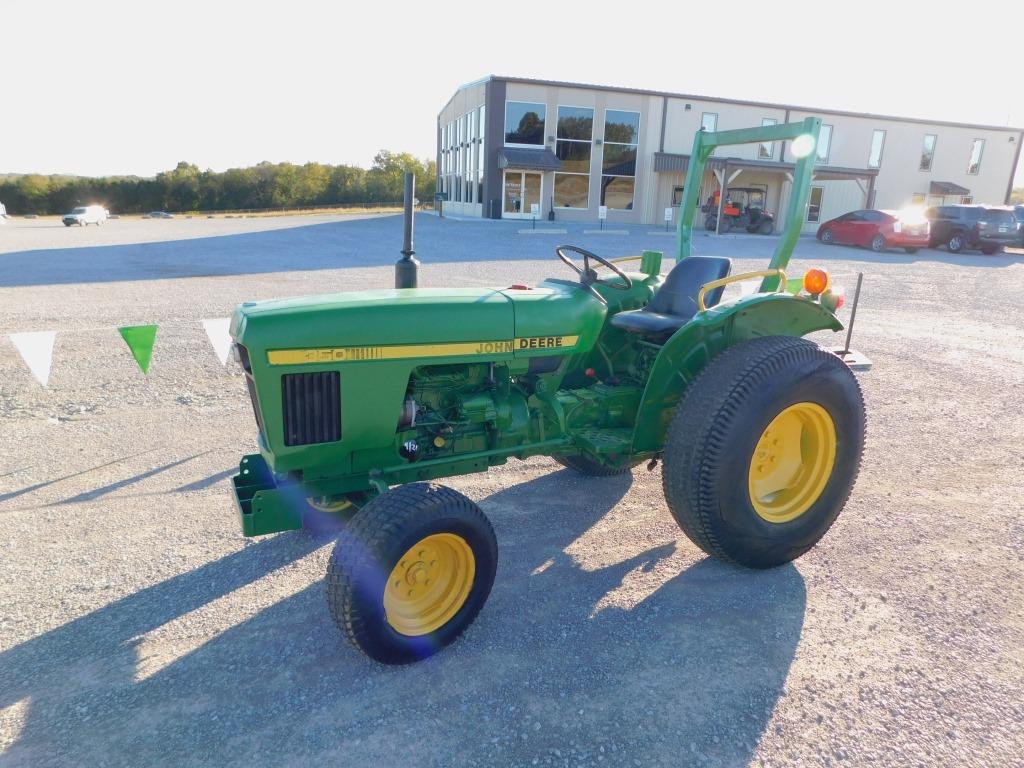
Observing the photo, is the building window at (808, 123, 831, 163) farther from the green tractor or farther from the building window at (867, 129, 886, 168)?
the green tractor

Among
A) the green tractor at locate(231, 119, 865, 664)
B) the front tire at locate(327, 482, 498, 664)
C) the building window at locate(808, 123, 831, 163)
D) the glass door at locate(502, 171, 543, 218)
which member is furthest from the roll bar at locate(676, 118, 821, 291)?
the building window at locate(808, 123, 831, 163)

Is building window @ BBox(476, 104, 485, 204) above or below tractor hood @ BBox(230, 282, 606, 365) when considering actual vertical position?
above

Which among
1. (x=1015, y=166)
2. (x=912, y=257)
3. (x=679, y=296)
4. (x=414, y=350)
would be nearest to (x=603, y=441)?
(x=679, y=296)

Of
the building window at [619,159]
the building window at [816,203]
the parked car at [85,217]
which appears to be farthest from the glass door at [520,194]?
the parked car at [85,217]

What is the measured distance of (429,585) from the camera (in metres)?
2.65

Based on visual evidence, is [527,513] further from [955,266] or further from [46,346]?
[955,266]

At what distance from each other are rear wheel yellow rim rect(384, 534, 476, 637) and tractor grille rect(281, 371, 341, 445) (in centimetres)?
59

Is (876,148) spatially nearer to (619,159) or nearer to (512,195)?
(619,159)

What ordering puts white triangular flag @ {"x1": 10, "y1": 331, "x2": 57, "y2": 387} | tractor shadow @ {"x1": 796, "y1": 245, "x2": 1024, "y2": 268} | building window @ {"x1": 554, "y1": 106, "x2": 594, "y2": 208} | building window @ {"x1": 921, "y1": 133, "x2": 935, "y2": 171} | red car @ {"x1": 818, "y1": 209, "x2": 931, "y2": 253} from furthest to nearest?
building window @ {"x1": 921, "y1": 133, "x2": 935, "y2": 171} < building window @ {"x1": 554, "y1": 106, "x2": 594, "y2": 208} < red car @ {"x1": 818, "y1": 209, "x2": 931, "y2": 253} < tractor shadow @ {"x1": 796, "y1": 245, "x2": 1024, "y2": 268} < white triangular flag @ {"x1": 10, "y1": 331, "x2": 57, "y2": 387}

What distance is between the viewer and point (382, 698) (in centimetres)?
237

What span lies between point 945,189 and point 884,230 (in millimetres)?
16245

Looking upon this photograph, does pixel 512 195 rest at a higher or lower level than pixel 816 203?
lower

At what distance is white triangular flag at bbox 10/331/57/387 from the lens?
171 inches

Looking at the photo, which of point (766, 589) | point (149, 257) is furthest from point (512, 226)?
point (766, 589)
